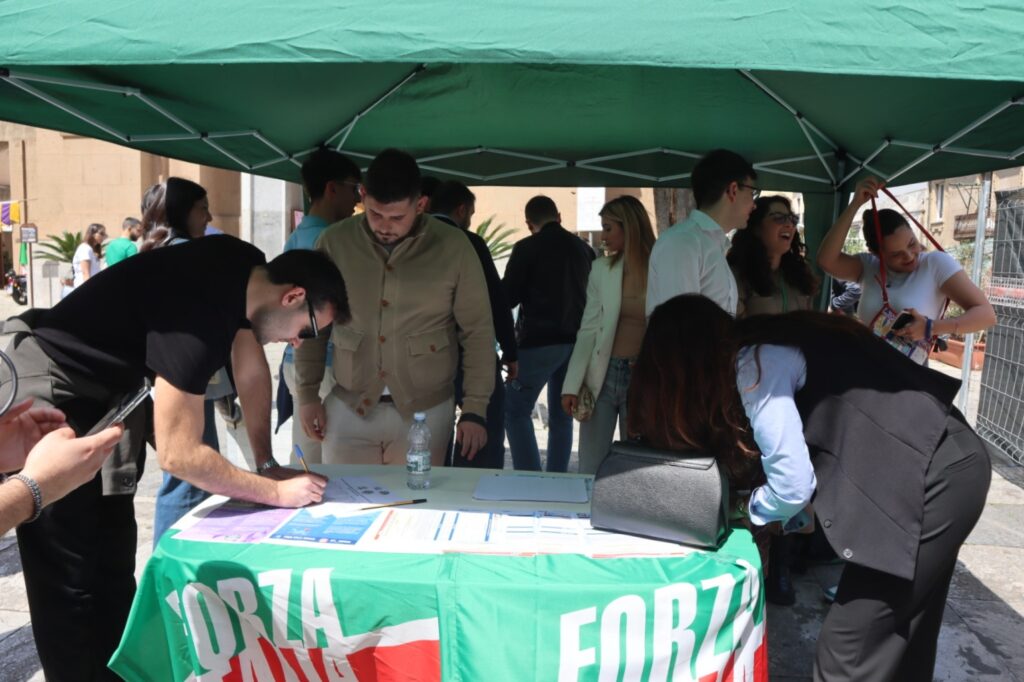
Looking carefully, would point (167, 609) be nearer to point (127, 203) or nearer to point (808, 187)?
point (808, 187)

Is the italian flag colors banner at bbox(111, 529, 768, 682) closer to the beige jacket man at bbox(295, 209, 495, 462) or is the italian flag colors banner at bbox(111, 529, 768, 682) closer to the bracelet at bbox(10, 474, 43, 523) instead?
the bracelet at bbox(10, 474, 43, 523)

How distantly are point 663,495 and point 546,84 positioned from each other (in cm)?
230

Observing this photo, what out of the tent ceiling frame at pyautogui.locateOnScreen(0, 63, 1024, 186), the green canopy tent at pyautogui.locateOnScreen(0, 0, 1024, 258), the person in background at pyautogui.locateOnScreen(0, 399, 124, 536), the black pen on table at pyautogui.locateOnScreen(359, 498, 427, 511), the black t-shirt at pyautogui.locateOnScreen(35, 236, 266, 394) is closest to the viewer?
the person in background at pyautogui.locateOnScreen(0, 399, 124, 536)

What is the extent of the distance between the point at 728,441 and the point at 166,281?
4.74 feet

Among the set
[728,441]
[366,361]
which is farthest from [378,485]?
[728,441]

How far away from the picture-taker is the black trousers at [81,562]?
2.09 meters

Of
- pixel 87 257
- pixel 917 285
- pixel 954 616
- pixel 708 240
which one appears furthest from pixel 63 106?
pixel 87 257

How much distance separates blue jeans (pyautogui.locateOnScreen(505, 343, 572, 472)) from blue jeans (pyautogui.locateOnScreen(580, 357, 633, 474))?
0.77m

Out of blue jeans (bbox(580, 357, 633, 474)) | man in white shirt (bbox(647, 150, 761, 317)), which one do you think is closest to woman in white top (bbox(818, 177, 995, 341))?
man in white shirt (bbox(647, 150, 761, 317))

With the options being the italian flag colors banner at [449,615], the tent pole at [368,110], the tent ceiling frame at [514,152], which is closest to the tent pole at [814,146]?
the tent ceiling frame at [514,152]

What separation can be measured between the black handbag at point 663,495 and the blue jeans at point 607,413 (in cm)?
142

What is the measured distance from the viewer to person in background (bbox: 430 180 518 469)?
3508 millimetres

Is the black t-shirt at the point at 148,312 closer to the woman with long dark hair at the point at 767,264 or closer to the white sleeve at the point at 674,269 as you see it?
the white sleeve at the point at 674,269

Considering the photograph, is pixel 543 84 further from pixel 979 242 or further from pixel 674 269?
pixel 979 242
